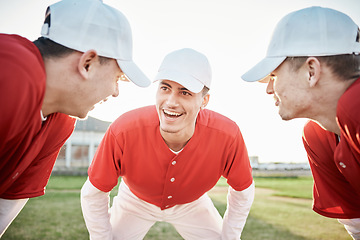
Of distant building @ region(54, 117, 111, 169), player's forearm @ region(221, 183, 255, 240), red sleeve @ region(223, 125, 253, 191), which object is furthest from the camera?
distant building @ region(54, 117, 111, 169)

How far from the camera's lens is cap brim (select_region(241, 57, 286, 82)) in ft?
7.34

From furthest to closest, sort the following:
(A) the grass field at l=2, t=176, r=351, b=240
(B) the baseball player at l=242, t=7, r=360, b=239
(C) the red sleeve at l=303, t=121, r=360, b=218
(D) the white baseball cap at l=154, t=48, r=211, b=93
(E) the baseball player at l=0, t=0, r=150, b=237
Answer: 1. (A) the grass field at l=2, t=176, r=351, b=240
2. (D) the white baseball cap at l=154, t=48, r=211, b=93
3. (C) the red sleeve at l=303, t=121, r=360, b=218
4. (B) the baseball player at l=242, t=7, r=360, b=239
5. (E) the baseball player at l=0, t=0, r=150, b=237

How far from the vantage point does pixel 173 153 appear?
2797 mm

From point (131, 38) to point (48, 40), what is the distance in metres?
0.58

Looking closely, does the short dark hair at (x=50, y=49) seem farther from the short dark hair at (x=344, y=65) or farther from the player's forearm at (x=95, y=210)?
the short dark hair at (x=344, y=65)

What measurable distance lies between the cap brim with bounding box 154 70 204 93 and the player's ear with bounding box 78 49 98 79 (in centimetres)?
71

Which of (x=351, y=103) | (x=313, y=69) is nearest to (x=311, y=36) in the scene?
(x=313, y=69)

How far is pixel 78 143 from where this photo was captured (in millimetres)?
29422

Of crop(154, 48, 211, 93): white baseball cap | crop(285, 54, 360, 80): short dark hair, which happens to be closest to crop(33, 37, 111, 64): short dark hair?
crop(154, 48, 211, 93): white baseball cap

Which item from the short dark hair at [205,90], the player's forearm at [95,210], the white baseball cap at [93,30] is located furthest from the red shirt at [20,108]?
the short dark hair at [205,90]

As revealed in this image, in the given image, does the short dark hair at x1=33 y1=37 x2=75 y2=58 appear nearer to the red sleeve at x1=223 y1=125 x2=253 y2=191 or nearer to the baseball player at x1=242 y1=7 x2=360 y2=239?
the baseball player at x1=242 y1=7 x2=360 y2=239

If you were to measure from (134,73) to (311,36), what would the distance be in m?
1.30

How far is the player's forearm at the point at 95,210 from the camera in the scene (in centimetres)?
277

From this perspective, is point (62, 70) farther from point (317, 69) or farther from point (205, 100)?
point (317, 69)
